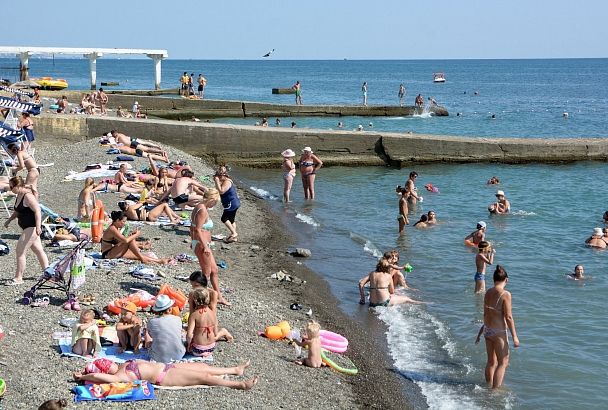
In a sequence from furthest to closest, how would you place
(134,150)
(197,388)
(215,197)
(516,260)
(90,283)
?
(134,150) → (516,260) → (215,197) → (90,283) → (197,388)

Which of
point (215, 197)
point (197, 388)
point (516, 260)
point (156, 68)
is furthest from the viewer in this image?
point (156, 68)

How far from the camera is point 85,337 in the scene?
28.5 feet

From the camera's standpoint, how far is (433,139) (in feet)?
93.9

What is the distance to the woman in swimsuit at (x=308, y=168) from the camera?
21.7 m

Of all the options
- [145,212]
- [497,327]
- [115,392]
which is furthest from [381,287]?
[115,392]

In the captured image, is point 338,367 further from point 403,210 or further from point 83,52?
point 83,52

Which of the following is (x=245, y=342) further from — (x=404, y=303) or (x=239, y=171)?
(x=239, y=171)

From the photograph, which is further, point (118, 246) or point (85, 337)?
point (118, 246)

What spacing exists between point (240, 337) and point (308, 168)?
476 inches

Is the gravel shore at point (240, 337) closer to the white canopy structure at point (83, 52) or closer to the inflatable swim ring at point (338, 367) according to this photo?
the inflatable swim ring at point (338, 367)

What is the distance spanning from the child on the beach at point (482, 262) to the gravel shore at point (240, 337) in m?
2.55

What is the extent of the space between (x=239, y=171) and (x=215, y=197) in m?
15.5

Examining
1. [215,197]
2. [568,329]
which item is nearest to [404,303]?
[568,329]

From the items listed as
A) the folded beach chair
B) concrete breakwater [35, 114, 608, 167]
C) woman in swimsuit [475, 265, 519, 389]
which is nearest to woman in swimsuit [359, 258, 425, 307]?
woman in swimsuit [475, 265, 519, 389]
